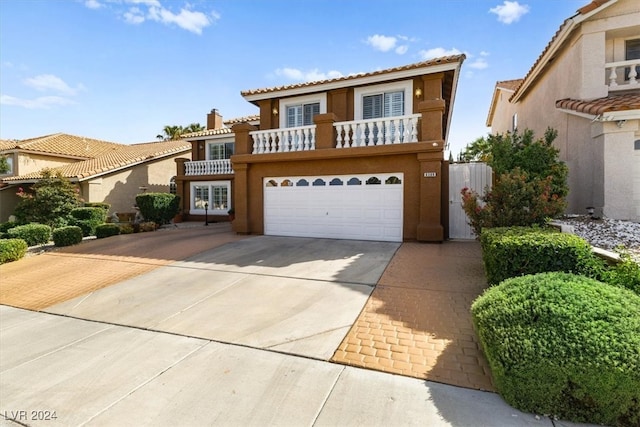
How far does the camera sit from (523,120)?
55.7ft

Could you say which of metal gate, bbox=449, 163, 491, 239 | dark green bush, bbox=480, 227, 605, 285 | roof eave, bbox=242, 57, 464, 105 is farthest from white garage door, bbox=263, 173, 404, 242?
dark green bush, bbox=480, 227, 605, 285

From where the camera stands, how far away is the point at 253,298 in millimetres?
6133

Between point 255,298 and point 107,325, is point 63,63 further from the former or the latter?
point 255,298

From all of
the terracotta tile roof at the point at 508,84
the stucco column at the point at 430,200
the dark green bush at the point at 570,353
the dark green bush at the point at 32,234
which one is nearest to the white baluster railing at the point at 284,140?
the stucco column at the point at 430,200

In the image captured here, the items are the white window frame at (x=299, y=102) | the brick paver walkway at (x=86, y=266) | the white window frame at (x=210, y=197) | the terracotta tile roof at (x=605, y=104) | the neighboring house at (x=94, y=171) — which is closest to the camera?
the brick paver walkway at (x=86, y=266)

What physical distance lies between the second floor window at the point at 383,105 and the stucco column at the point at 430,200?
9.98 ft

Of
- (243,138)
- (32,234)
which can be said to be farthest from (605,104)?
(32,234)

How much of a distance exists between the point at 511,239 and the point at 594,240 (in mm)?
3489

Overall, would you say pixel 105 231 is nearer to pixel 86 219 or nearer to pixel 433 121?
pixel 86 219

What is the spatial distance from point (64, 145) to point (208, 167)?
1613cm

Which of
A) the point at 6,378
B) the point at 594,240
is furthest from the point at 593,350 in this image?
the point at 6,378

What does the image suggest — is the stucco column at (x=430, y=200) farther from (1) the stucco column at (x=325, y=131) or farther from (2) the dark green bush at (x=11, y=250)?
(2) the dark green bush at (x=11, y=250)

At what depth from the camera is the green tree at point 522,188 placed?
705 centimetres

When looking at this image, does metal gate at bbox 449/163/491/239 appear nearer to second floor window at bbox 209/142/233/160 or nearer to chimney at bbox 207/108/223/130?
second floor window at bbox 209/142/233/160
